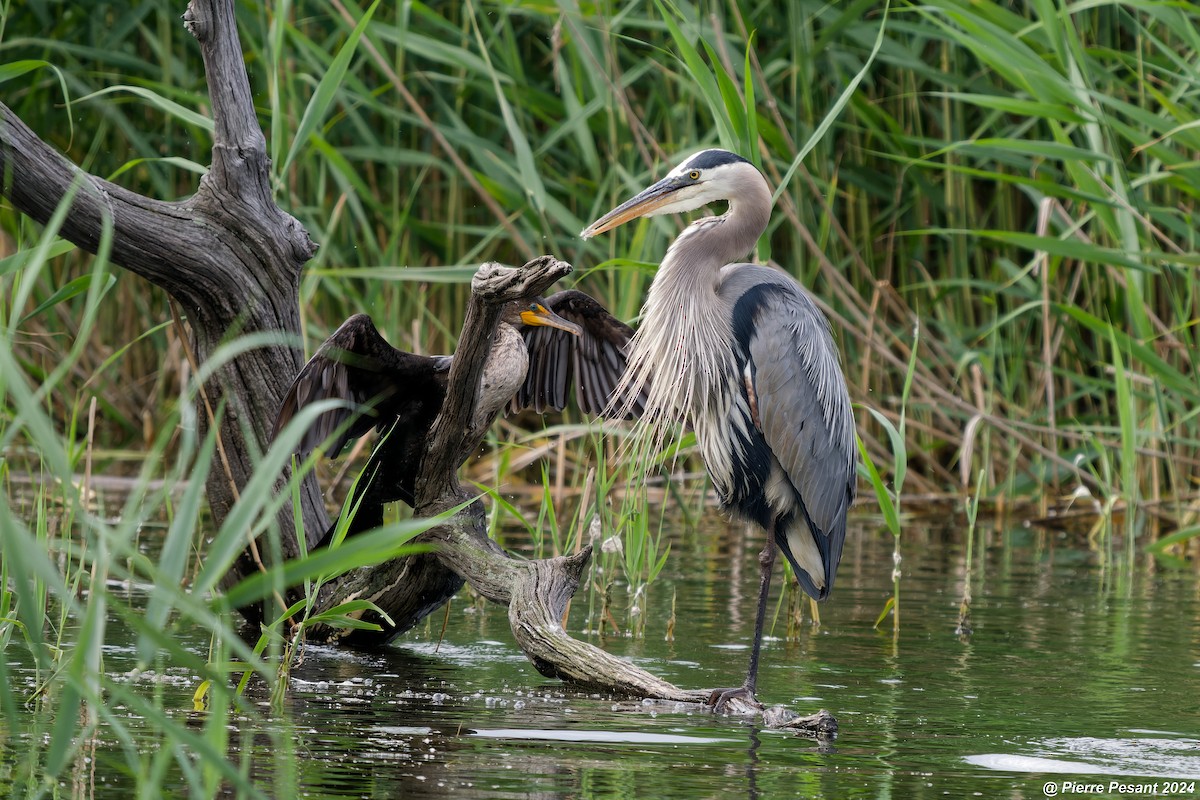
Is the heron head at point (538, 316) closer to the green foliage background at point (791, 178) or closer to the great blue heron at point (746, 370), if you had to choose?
the great blue heron at point (746, 370)

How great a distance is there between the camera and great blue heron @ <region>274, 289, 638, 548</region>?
4.38 m

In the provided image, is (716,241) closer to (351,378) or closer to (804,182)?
(351,378)

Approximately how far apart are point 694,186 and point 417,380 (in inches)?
43.7

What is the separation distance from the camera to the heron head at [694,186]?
4.79 meters

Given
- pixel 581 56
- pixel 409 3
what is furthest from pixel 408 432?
pixel 581 56

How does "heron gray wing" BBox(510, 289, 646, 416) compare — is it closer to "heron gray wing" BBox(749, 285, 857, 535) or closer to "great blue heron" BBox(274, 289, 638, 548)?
"great blue heron" BBox(274, 289, 638, 548)

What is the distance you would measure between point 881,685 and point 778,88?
4205mm

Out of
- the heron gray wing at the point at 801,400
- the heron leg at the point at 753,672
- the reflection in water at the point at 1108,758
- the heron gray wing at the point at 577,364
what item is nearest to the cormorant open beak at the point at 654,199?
the heron gray wing at the point at 801,400

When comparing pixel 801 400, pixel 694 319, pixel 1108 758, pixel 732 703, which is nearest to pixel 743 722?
pixel 732 703

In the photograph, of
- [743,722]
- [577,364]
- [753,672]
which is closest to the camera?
[743,722]

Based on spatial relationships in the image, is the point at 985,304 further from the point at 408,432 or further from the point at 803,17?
the point at 408,432

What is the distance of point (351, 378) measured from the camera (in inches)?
182

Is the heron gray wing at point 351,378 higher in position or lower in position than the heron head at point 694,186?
lower

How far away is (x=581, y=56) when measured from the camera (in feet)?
22.0
